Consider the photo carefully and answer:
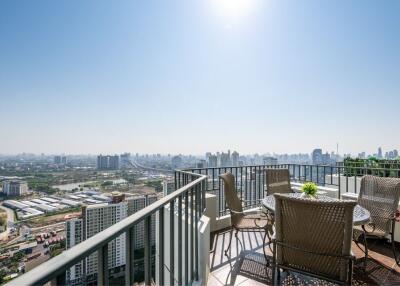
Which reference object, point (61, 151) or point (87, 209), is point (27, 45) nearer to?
point (87, 209)

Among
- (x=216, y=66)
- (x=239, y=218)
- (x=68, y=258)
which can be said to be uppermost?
(x=216, y=66)

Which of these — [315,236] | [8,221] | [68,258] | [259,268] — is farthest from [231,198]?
[8,221]

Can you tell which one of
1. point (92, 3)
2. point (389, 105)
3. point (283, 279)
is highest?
point (92, 3)

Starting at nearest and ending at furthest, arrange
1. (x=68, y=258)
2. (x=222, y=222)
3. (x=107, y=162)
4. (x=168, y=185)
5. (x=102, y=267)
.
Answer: (x=68, y=258) < (x=102, y=267) < (x=222, y=222) < (x=168, y=185) < (x=107, y=162)

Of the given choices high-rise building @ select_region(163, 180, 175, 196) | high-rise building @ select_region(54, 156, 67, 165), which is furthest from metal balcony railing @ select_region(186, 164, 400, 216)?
high-rise building @ select_region(54, 156, 67, 165)

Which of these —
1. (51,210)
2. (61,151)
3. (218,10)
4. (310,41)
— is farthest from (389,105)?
(61,151)

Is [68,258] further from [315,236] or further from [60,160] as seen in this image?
[60,160]
